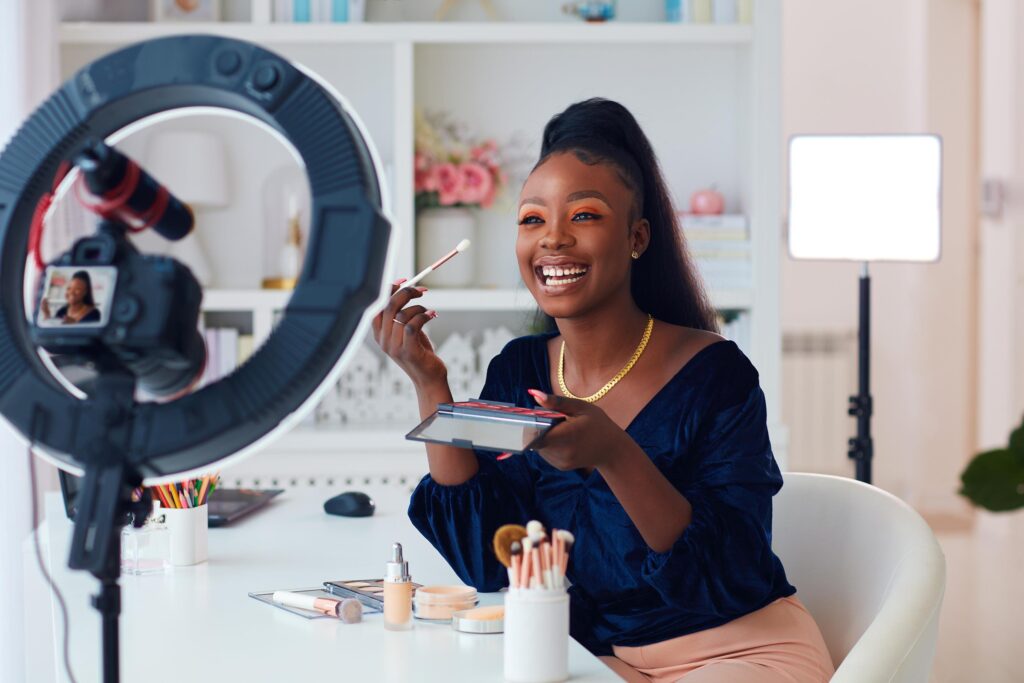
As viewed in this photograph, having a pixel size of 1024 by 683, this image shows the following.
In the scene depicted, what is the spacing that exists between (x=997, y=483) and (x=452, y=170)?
2.86 meters

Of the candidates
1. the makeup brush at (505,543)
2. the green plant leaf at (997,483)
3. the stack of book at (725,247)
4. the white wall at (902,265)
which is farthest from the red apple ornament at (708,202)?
the green plant leaf at (997,483)

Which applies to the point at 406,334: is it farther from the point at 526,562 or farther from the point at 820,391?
the point at 820,391

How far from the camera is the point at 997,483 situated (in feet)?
1.23

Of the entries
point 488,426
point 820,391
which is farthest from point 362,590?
point 820,391

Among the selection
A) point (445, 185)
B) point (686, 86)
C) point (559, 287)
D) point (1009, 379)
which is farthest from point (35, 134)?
point (1009, 379)

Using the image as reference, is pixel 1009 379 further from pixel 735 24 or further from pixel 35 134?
pixel 35 134

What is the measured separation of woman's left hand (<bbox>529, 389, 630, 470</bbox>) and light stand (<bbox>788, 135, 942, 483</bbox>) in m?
1.72

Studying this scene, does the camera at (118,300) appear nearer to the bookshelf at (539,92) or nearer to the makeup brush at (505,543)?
the makeup brush at (505,543)

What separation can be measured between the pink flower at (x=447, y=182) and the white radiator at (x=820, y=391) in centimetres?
268

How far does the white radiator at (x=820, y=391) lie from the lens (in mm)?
5410

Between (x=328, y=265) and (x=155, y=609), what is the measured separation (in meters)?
0.91

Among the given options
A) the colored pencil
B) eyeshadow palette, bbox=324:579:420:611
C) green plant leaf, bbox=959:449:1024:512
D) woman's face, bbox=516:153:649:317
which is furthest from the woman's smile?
green plant leaf, bbox=959:449:1024:512

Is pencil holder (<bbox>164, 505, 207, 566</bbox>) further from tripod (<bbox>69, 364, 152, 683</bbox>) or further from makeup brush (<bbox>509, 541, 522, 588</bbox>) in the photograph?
tripod (<bbox>69, 364, 152, 683</bbox>)

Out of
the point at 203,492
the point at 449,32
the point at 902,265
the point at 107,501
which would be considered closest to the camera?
the point at 107,501
